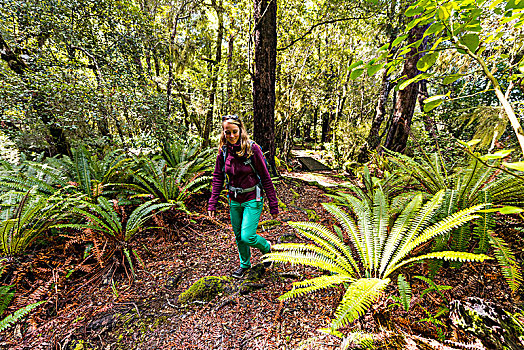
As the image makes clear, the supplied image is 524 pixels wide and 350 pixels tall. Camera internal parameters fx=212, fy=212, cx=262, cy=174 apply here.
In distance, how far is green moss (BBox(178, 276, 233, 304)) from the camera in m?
2.23

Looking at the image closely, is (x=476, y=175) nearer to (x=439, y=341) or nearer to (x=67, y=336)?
(x=439, y=341)

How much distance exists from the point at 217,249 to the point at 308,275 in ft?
4.52

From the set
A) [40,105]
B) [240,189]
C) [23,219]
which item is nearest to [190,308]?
[240,189]

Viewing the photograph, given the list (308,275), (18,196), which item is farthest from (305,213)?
(18,196)

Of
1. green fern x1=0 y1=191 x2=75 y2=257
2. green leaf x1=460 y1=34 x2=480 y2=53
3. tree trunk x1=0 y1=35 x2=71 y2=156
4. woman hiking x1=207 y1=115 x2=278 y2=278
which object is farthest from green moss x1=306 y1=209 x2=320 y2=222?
tree trunk x1=0 y1=35 x2=71 y2=156

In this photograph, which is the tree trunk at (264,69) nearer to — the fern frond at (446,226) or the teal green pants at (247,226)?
the teal green pants at (247,226)

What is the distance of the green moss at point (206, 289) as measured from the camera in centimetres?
223

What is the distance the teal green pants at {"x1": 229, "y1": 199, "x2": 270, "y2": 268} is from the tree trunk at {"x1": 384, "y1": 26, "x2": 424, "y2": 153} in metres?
4.51

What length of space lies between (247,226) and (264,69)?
368 cm

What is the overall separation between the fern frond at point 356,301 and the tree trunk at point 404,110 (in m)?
4.71

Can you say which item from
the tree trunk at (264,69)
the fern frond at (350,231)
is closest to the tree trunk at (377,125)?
the tree trunk at (264,69)

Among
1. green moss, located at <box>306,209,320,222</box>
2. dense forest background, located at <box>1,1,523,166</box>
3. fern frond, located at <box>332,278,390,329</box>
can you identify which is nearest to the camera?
fern frond, located at <box>332,278,390,329</box>

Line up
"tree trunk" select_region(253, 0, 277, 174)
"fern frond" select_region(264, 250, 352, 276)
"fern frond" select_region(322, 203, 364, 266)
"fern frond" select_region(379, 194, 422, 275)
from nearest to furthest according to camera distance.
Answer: "fern frond" select_region(264, 250, 352, 276)
"fern frond" select_region(379, 194, 422, 275)
"fern frond" select_region(322, 203, 364, 266)
"tree trunk" select_region(253, 0, 277, 174)

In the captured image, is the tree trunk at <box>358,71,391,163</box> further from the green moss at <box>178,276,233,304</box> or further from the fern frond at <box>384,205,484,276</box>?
the green moss at <box>178,276,233,304</box>
